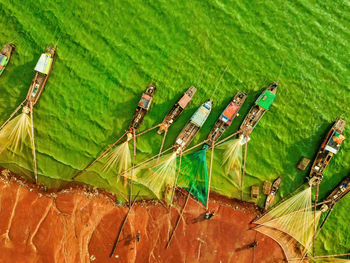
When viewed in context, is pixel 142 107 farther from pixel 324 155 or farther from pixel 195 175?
pixel 324 155

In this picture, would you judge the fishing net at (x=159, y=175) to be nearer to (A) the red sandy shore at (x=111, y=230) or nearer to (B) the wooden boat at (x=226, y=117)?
(A) the red sandy shore at (x=111, y=230)

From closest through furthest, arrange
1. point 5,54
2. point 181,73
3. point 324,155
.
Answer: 1. point 5,54
2. point 181,73
3. point 324,155

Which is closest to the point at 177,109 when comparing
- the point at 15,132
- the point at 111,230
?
the point at 111,230

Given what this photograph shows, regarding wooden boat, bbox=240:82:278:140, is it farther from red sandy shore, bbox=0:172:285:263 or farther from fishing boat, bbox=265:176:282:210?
red sandy shore, bbox=0:172:285:263

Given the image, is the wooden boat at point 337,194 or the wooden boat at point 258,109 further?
the wooden boat at point 337,194

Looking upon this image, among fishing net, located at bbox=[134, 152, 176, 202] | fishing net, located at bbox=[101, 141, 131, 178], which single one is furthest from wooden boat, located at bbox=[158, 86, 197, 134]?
fishing net, located at bbox=[101, 141, 131, 178]

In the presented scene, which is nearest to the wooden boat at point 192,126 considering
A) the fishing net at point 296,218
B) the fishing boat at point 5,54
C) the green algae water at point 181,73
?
the green algae water at point 181,73

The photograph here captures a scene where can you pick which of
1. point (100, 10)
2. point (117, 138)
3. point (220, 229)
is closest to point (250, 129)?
point (220, 229)
